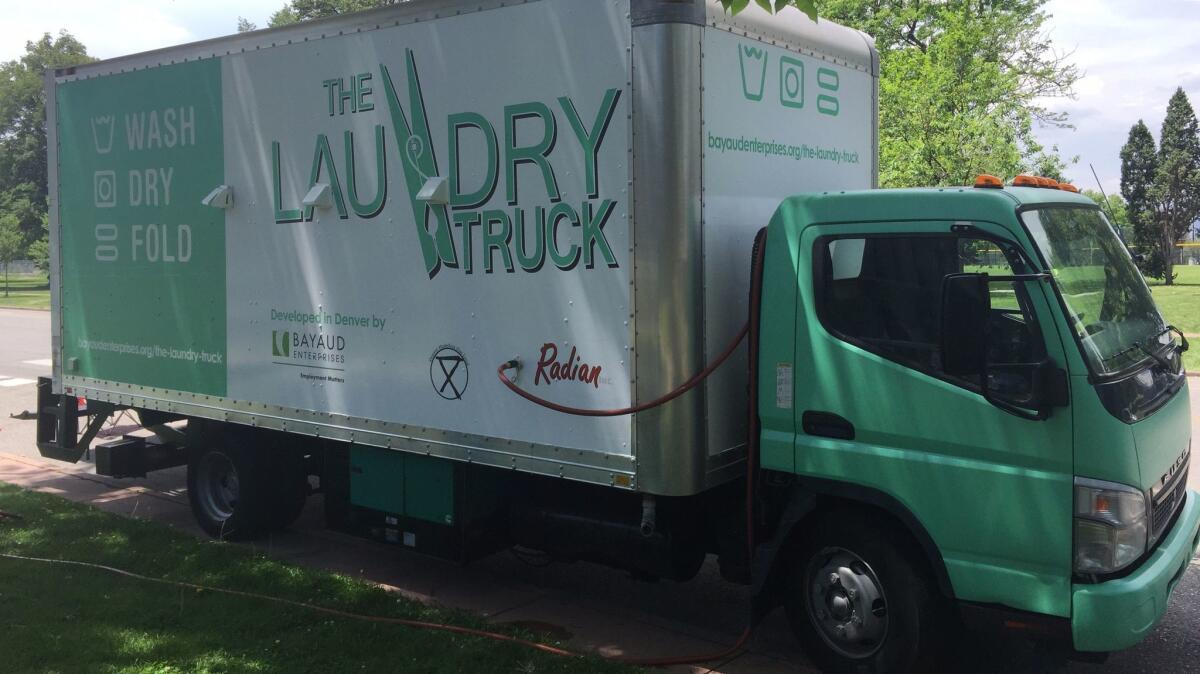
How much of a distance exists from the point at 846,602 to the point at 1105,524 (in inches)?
49.6

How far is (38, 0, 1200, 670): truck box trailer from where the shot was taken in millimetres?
4344

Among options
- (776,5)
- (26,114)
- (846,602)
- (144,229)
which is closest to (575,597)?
(846,602)

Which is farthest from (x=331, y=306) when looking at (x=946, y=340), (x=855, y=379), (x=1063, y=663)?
(x=1063, y=663)

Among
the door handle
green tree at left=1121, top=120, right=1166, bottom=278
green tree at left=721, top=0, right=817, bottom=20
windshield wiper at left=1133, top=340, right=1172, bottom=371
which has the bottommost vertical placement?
the door handle

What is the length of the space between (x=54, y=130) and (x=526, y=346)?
525cm

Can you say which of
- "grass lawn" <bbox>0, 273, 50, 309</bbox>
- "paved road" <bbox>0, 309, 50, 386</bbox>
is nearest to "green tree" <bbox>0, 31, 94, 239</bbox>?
"grass lawn" <bbox>0, 273, 50, 309</bbox>

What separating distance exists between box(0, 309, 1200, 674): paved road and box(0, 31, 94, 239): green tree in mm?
67065

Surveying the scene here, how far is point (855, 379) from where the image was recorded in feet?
15.6

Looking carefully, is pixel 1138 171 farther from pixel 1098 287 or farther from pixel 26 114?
pixel 26 114

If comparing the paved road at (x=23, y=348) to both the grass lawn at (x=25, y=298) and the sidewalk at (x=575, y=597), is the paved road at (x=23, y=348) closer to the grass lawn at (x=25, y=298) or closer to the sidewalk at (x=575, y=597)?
the grass lawn at (x=25, y=298)

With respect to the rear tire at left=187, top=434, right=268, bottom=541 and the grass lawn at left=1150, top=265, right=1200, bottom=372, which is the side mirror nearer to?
the rear tire at left=187, top=434, right=268, bottom=541

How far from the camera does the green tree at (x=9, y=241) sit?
4819cm

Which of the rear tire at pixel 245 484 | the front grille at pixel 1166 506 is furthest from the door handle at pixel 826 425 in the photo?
the rear tire at pixel 245 484

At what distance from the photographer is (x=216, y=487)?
799cm
